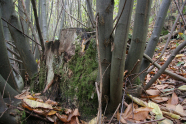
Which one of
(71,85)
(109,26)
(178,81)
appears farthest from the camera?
(178,81)

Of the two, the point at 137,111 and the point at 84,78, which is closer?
the point at 137,111

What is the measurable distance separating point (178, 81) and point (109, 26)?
1.52 meters

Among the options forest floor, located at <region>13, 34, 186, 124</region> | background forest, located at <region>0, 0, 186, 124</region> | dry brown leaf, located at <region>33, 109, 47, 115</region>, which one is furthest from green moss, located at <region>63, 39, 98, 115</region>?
dry brown leaf, located at <region>33, 109, 47, 115</region>

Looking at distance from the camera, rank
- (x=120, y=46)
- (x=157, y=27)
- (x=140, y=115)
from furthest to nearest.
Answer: (x=157, y=27) < (x=140, y=115) < (x=120, y=46)

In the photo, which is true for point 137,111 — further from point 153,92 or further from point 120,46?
point 120,46

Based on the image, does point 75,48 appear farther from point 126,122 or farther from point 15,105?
point 126,122

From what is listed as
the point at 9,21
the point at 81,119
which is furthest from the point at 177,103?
the point at 9,21

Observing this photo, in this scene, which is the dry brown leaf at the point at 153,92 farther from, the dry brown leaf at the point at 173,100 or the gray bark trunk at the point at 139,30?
the gray bark trunk at the point at 139,30

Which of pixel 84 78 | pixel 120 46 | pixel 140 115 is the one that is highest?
pixel 120 46

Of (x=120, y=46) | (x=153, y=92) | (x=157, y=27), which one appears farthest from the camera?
(x=157, y=27)

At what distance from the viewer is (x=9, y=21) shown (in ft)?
5.91

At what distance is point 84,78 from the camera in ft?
5.27

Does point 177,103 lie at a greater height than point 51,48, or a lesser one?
lesser

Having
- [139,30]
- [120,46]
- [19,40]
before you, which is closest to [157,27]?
[139,30]
